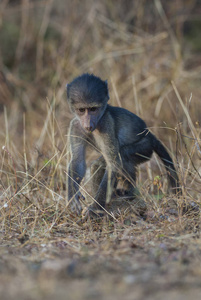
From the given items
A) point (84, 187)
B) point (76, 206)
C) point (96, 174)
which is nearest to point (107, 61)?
point (96, 174)

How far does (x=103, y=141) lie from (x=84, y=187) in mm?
548

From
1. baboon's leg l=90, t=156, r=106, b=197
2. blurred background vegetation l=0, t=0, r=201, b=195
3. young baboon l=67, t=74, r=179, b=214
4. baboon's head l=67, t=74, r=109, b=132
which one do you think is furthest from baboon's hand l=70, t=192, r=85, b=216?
blurred background vegetation l=0, t=0, r=201, b=195

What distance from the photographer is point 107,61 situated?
7844mm

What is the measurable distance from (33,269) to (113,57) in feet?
19.4

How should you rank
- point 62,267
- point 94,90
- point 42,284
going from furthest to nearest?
point 94,90, point 62,267, point 42,284

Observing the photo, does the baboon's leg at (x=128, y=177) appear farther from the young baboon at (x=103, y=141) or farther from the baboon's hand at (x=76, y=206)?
the baboon's hand at (x=76, y=206)

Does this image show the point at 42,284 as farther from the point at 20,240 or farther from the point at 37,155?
the point at 37,155

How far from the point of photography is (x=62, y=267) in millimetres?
2438

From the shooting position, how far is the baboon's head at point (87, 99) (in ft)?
12.9

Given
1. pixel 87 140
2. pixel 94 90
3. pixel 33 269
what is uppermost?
pixel 94 90

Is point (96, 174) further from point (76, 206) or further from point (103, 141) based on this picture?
point (76, 206)

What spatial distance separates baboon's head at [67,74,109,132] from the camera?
3.95 metres

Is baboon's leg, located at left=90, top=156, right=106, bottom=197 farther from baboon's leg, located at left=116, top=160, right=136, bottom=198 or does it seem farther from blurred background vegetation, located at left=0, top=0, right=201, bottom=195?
blurred background vegetation, located at left=0, top=0, right=201, bottom=195

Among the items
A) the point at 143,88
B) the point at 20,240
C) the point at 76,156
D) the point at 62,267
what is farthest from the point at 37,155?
the point at 143,88
